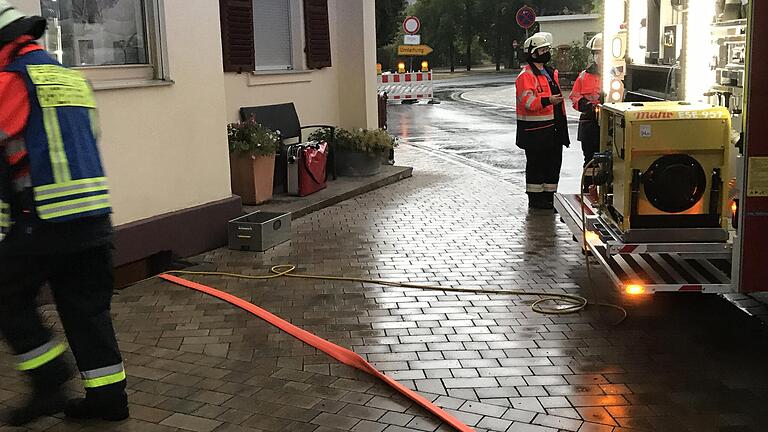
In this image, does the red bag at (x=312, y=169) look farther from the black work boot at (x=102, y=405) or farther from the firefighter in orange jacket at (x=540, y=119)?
the black work boot at (x=102, y=405)

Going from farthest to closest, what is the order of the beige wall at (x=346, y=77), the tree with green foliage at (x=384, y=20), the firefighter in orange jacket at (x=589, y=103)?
the tree with green foliage at (x=384, y=20)
the beige wall at (x=346, y=77)
the firefighter in orange jacket at (x=589, y=103)

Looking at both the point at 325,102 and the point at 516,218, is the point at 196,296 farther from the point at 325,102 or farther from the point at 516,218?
the point at 325,102

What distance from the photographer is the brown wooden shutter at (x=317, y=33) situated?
11.1 metres

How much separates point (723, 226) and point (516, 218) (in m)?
3.77

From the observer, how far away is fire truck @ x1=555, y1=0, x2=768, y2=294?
4.66 metres

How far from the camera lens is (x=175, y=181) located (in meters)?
7.37

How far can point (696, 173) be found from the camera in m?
5.33

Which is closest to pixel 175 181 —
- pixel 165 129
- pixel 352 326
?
pixel 165 129

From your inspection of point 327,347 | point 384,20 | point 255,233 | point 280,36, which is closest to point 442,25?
point 384,20

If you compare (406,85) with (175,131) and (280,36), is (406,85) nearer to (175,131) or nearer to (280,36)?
(280,36)

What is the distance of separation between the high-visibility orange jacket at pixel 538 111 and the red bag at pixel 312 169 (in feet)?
7.83

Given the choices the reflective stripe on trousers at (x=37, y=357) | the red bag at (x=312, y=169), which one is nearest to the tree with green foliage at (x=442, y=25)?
the red bag at (x=312, y=169)

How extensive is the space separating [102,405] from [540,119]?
20.1ft

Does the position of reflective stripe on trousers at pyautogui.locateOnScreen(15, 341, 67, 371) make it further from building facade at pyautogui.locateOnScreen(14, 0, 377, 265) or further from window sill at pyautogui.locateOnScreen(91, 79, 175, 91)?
window sill at pyautogui.locateOnScreen(91, 79, 175, 91)
